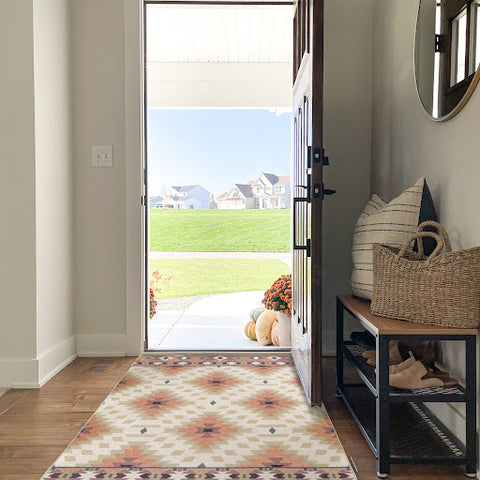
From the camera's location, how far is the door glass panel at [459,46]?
182cm

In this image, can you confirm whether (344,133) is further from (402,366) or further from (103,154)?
(402,366)

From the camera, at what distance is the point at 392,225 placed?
204 cm

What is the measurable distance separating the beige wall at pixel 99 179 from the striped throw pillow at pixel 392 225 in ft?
4.91

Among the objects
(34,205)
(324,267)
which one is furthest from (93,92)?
(324,267)

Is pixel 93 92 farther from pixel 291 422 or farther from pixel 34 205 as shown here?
pixel 291 422

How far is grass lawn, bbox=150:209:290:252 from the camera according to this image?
8.20 m

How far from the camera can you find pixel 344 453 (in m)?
1.78

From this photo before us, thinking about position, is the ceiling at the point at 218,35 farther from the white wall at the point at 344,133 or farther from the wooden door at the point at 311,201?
the wooden door at the point at 311,201

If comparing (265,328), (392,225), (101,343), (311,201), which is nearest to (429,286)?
(392,225)

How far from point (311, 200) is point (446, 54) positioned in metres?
0.76

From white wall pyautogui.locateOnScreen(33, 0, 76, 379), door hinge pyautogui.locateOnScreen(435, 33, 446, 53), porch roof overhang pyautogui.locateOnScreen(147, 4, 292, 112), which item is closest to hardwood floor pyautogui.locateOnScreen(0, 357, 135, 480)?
white wall pyautogui.locateOnScreen(33, 0, 76, 379)

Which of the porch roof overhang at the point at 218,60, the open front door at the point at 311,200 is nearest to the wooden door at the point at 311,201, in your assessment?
the open front door at the point at 311,200

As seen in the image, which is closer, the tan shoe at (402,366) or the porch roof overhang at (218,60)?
the tan shoe at (402,366)

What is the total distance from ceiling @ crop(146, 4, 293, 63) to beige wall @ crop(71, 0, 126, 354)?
76 centimetres
